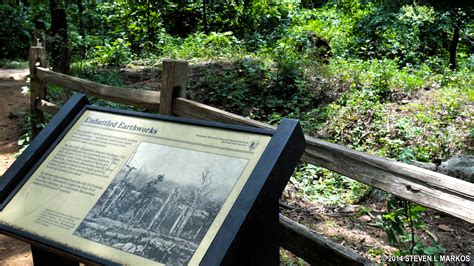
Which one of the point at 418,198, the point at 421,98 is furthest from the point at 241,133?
the point at 421,98

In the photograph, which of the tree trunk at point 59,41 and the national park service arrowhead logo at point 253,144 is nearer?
the national park service arrowhead logo at point 253,144

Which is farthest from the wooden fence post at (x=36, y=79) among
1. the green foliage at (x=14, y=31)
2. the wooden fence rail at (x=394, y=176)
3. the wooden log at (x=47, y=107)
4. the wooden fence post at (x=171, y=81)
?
the green foliage at (x=14, y=31)

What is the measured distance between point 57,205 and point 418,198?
5.80 ft

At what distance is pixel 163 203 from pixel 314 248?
939 millimetres

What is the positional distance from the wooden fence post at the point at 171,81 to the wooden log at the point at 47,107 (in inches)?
119

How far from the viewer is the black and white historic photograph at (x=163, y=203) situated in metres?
1.85

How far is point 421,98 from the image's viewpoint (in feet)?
23.6

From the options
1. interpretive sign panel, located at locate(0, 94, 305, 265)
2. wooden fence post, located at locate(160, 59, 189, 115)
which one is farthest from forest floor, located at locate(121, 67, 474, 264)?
interpretive sign panel, located at locate(0, 94, 305, 265)

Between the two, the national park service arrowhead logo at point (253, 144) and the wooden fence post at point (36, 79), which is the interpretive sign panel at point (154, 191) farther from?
the wooden fence post at point (36, 79)

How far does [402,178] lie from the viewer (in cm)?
211

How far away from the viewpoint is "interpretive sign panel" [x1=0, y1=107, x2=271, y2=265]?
1.88m

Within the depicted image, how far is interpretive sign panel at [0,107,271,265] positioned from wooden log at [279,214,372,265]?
74cm

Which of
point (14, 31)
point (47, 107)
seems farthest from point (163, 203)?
point (14, 31)

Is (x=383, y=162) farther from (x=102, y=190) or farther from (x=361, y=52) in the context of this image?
(x=361, y=52)
